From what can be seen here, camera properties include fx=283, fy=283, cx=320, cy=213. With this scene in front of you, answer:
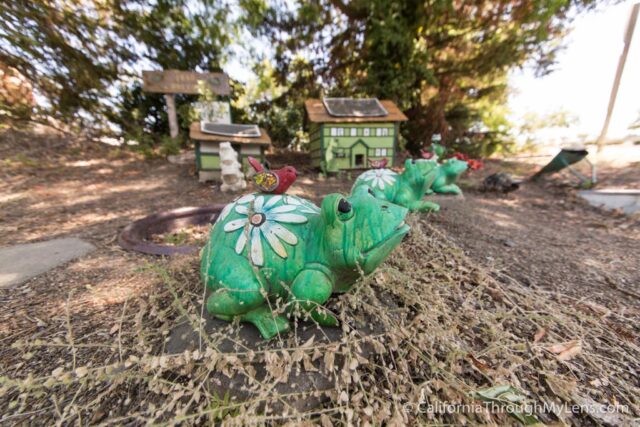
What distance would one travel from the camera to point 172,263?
186 cm

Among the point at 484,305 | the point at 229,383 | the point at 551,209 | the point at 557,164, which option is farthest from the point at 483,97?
the point at 229,383

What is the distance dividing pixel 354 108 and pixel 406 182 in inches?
128

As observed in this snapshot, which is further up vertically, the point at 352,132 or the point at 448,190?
the point at 352,132

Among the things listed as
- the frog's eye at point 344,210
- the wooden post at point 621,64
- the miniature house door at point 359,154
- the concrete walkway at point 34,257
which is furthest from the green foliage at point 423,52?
the frog's eye at point 344,210

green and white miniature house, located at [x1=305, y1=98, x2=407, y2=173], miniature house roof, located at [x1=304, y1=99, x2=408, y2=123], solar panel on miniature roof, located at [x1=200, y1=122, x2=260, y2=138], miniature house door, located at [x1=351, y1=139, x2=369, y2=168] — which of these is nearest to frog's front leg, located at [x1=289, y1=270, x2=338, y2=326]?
solar panel on miniature roof, located at [x1=200, y1=122, x2=260, y2=138]

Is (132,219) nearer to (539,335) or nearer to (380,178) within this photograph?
(380,178)

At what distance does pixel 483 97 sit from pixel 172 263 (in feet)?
28.0

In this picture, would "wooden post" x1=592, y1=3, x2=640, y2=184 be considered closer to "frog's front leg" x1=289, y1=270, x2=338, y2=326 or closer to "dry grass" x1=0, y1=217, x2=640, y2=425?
"dry grass" x1=0, y1=217, x2=640, y2=425

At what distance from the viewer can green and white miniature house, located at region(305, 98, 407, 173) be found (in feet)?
18.1

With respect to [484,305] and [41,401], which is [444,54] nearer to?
[484,305]

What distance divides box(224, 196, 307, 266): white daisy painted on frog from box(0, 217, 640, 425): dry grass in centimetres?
34

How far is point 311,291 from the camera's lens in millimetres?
1126

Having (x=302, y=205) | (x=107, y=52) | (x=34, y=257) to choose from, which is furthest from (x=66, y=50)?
(x=302, y=205)

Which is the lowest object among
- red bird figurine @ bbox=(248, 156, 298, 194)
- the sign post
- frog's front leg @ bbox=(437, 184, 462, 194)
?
frog's front leg @ bbox=(437, 184, 462, 194)
